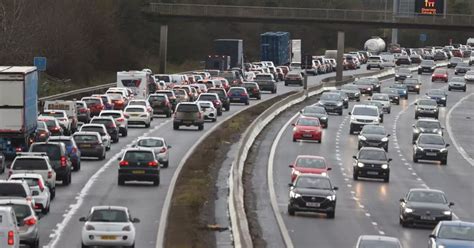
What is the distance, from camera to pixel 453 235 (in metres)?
31.1

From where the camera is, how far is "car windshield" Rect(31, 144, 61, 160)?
154 feet

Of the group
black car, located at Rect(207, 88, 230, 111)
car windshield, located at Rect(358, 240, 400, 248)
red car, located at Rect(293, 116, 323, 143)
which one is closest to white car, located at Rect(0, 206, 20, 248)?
car windshield, located at Rect(358, 240, 400, 248)

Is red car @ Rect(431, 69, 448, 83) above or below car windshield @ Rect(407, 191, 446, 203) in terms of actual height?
below

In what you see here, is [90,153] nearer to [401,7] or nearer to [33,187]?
[33,187]

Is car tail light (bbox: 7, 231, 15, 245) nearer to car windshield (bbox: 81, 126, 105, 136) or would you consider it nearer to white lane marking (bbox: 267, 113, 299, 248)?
→ white lane marking (bbox: 267, 113, 299, 248)

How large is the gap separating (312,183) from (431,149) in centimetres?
2287

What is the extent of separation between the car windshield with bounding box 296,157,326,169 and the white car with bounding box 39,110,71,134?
60.4 feet

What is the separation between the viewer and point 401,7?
121188mm

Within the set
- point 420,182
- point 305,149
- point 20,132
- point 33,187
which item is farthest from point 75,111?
point 33,187

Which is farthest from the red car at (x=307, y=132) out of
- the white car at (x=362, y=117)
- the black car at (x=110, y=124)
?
the black car at (x=110, y=124)

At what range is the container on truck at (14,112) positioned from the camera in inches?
2116

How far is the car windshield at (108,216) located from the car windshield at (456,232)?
6.77 metres

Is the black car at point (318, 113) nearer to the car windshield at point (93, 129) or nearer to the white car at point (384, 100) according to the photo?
the white car at point (384, 100)

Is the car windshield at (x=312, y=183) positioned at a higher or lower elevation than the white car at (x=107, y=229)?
lower
